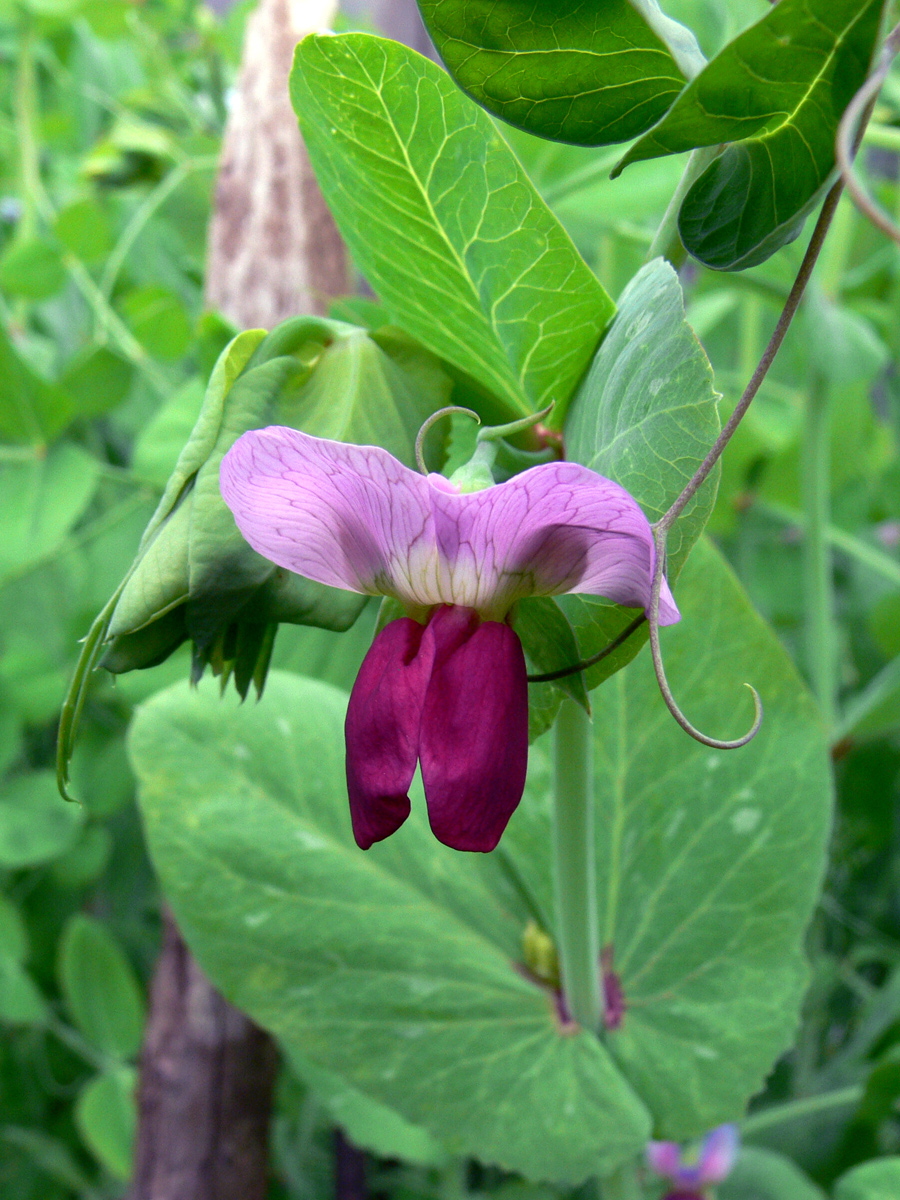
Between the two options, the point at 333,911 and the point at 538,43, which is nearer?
the point at 538,43

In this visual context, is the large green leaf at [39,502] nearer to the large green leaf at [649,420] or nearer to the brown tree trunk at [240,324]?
the brown tree trunk at [240,324]

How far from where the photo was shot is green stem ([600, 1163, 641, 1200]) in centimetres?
46

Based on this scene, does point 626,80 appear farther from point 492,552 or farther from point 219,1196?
point 219,1196

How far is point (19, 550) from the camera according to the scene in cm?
63

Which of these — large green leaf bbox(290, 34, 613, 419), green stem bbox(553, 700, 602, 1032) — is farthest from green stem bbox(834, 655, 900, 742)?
large green leaf bbox(290, 34, 613, 419)

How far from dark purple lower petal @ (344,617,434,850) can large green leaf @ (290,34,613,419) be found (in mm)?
107

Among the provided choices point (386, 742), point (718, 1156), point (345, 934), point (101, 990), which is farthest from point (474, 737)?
point (101, 990)

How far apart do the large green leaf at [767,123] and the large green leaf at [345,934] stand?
302 mm

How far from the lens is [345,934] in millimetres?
463

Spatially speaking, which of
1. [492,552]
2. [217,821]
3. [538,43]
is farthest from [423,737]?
[217,821]

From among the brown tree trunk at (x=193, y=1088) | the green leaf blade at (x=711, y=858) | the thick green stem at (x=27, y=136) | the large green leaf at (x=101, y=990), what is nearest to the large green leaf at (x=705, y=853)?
the green leaf blade at (x=711, y=858)

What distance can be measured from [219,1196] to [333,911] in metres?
0.32

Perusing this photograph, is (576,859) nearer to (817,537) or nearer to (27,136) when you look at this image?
(817,537)

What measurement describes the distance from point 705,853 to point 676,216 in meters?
0.31
